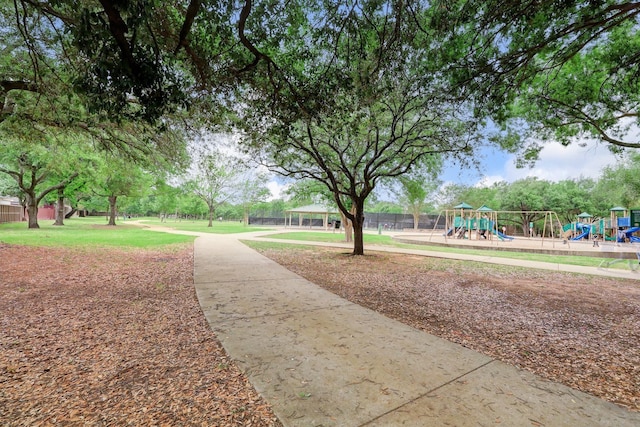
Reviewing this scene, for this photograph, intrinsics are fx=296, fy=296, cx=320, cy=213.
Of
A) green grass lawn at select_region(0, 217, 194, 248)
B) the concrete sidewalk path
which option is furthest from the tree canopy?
green grass lawn at select_region(0, 217, 194, 248)

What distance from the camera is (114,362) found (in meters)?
2.73

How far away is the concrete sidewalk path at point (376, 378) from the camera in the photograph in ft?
6.70

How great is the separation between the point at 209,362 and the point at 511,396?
2.56 meters

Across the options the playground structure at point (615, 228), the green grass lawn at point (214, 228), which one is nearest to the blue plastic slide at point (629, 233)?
A: the playground structure at point (615, 228)

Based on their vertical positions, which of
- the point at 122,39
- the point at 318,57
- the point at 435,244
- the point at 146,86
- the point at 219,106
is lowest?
the point at 435,244

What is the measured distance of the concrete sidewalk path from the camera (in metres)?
2.04

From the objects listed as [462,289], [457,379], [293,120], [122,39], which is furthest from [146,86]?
[462,289]

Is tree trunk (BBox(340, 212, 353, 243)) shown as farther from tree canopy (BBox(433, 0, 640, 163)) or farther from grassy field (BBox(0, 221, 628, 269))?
tree canopy (BBox(433, 0, 640, 163))

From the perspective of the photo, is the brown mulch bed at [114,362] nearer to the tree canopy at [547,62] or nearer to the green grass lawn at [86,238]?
the tree canopy at [547,62]

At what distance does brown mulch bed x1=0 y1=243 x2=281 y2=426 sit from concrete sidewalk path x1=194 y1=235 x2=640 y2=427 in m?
0.24

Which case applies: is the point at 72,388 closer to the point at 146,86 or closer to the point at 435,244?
the point at 146,86

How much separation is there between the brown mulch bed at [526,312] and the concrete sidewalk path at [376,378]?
15.5 inches

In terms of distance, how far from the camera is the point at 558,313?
4652mm

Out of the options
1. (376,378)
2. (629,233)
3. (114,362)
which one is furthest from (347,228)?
(629,233)
